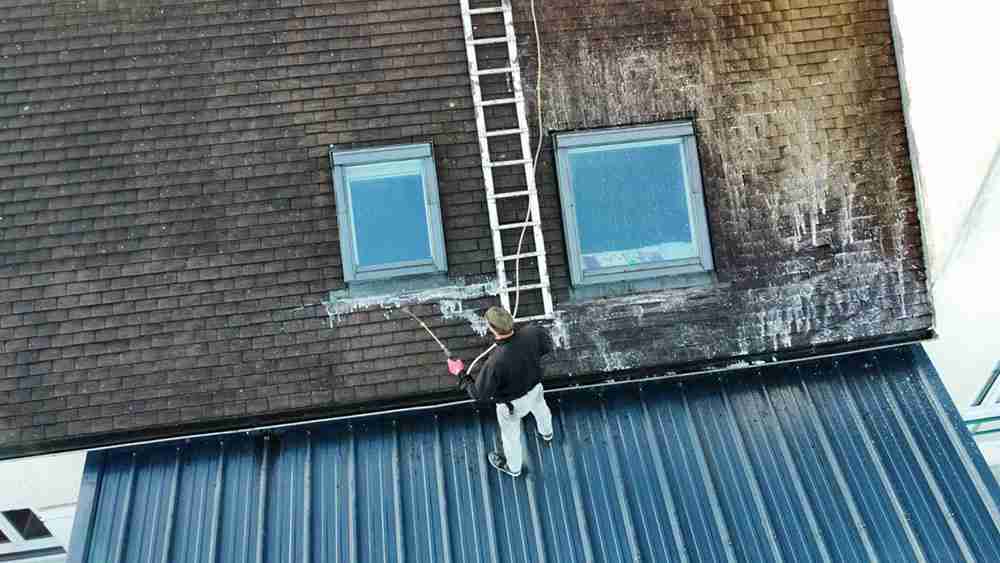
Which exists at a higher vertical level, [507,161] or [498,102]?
[498,102]

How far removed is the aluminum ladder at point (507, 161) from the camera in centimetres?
937

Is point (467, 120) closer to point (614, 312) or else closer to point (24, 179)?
point (614, 312)

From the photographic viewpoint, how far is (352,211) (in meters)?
9.55

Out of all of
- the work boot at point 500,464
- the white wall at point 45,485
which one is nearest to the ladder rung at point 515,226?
the work boot at point 500,464

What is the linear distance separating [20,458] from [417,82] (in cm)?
636

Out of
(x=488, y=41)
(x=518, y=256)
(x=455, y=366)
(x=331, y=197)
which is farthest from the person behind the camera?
(x=488, y=41)

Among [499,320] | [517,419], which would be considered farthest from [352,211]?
[517,419]

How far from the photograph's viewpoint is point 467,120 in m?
9.73

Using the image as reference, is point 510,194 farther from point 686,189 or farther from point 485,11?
point 485,11

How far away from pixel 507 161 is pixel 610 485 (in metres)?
3.96

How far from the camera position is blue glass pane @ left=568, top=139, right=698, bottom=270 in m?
9.64

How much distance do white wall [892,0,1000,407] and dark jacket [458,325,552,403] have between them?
4.99 meters

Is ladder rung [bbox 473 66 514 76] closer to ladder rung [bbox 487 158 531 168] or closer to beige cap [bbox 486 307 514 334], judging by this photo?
ladder rung [bbox 487 158 531 168]

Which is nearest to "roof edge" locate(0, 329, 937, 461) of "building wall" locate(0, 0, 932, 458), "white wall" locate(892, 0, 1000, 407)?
"building wall" locate(0, 0, 932, 458)
